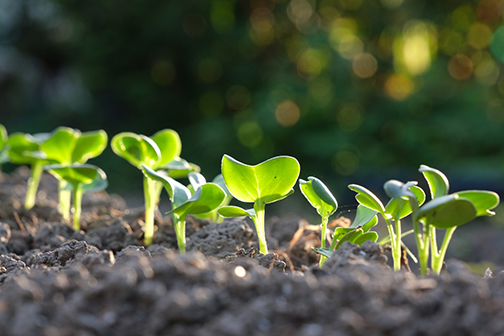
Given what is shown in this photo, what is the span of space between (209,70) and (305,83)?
1.24 metres

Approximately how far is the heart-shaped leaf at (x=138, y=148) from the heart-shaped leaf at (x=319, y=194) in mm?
311

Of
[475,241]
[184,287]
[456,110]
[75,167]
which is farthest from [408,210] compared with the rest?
[456,110]

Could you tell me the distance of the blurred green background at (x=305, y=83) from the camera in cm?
391

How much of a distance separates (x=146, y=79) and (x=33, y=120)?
1.41 m

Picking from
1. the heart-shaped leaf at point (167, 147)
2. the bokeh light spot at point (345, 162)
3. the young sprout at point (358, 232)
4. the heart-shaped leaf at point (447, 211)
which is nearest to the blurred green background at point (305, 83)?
the bokeh light spot at point (345, 162)

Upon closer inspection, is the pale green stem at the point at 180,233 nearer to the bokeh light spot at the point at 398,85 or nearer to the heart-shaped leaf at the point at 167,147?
the heart-shaped leaf at the point at 167,147

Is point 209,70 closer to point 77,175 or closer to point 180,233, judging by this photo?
point 77,175

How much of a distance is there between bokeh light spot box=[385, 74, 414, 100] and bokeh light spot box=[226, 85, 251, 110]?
1427 millimetres

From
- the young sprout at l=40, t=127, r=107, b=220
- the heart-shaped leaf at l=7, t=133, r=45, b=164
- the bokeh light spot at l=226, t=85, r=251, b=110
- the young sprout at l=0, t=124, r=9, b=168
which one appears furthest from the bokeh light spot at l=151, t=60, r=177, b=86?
the young sprout at l=40, t=127, r=107, b=220

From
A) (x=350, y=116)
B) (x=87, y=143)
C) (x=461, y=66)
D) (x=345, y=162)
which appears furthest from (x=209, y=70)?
(x=87, y=143)

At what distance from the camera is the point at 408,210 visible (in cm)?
69

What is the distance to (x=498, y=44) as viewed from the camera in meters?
4.19

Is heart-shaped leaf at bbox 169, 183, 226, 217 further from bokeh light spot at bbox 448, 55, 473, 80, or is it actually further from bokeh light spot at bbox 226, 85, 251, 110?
bokeh light spot at bbox 448, 55, 473, 80

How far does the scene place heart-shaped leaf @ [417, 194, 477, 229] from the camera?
0.56 meters
